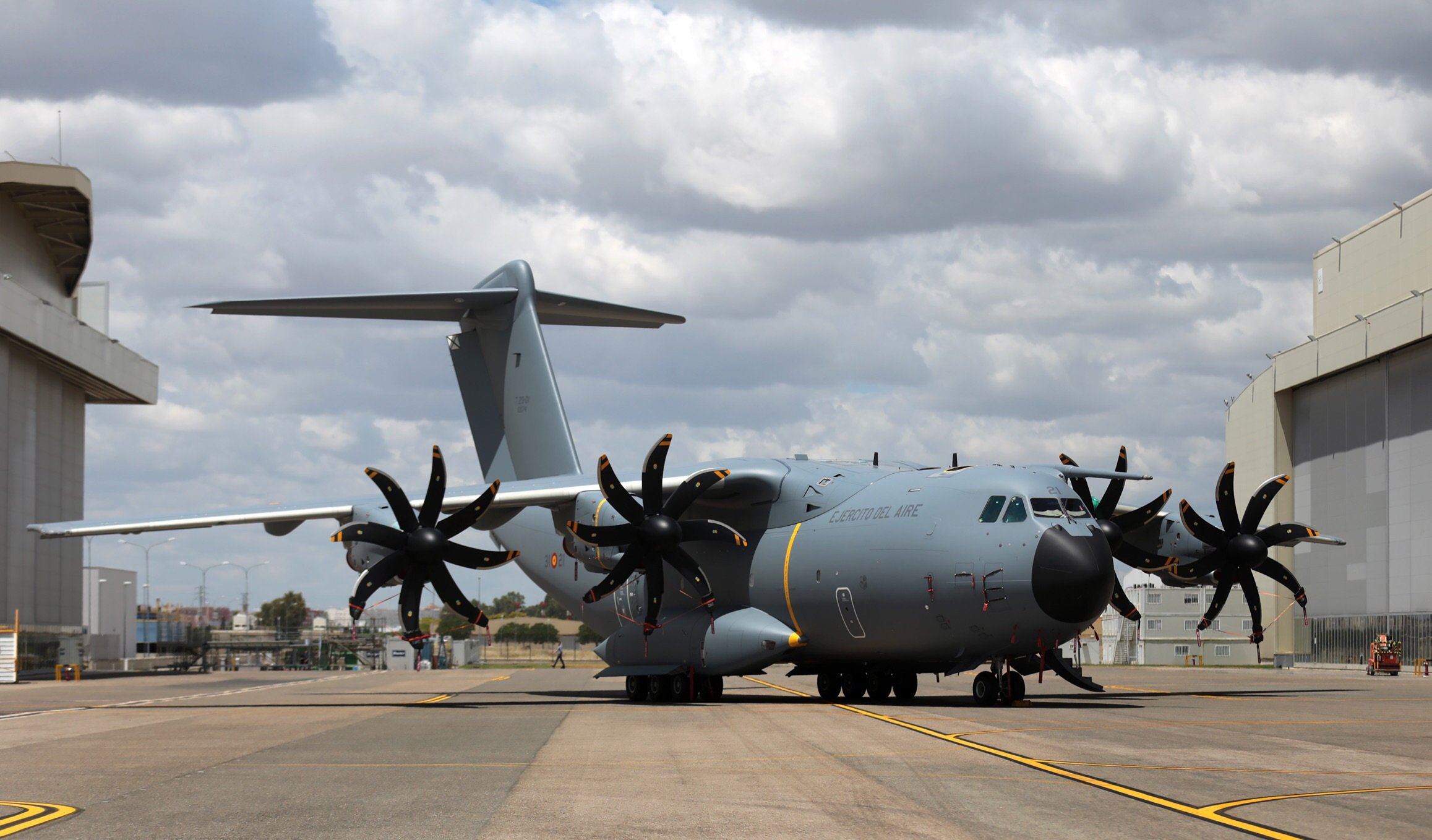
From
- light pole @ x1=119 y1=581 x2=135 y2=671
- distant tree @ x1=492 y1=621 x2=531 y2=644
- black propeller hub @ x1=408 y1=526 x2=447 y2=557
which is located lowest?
distant tree @ x1=492 y1=621 x2=531 y2=644

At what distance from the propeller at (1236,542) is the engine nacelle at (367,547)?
15.0 meters

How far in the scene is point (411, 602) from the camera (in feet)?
80.4

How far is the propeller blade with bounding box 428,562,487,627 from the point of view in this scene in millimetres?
24250

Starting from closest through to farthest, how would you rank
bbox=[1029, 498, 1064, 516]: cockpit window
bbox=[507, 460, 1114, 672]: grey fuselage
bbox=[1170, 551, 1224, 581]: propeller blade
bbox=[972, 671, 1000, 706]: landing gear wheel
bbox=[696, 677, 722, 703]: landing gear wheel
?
1. bbox=[507, 460, 1114, 672]: grey fuselage
2. bbox=[1029, 498, 1064, 516]: cockpit window
3. bbox=[972, 671, 1000, 706]: landing gear wheel
4. bbox=[696, 677, 722, 703]: landing gear wheel
5. bbox=[1170, 551, 1224, 581]: propeller blade

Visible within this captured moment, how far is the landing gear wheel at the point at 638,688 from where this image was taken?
2677cm

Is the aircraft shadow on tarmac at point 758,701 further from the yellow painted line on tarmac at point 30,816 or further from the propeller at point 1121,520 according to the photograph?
the yellow painted line on tarmac at point 30,816

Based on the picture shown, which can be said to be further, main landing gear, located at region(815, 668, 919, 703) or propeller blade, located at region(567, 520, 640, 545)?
main landing gear, located at region(815, 668, 919, 703)

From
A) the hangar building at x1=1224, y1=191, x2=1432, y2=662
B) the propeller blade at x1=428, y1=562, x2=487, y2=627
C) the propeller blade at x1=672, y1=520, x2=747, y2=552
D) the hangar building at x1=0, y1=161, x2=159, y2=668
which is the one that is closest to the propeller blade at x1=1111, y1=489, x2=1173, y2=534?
the propeller blade at x1=672, y1=520, x2=747, y2=552

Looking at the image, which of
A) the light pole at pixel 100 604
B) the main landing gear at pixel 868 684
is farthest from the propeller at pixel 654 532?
the light pole at pixel 100 604

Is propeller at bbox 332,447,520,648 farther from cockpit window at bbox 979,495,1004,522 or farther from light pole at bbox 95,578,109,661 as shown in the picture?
light pole at bbox 95,578,109,661

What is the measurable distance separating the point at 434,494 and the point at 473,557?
1322 mm

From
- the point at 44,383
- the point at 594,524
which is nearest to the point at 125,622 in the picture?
the point at 44,383

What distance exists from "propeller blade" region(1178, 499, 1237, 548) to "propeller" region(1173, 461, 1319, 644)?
0.04ft

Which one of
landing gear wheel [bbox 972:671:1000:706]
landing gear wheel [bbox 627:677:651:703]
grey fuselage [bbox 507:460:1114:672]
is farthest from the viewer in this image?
landing gear wheel [bbox 627:677:651:703]
